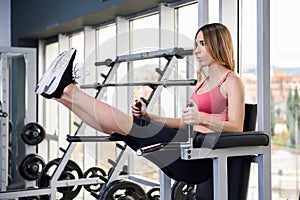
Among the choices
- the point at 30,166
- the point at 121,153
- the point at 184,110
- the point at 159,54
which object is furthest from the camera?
the point at 30,166

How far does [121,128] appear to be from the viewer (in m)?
1.95

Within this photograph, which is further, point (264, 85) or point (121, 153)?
point (121, 153)

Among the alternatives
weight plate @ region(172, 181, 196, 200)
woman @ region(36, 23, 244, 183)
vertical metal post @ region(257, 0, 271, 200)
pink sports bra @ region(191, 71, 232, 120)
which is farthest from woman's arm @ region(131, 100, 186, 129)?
weight plate @ region(172, 181, 196, 200)

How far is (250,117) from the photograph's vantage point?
7.17 ft

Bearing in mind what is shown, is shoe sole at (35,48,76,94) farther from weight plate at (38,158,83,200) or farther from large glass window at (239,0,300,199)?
weight plate at (38,158,83,200)

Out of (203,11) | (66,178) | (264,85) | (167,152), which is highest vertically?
(203,11)

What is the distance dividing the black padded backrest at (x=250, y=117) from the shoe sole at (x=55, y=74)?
814mm

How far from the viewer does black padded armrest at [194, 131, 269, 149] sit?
190cm

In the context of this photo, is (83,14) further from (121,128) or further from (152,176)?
(121,128)

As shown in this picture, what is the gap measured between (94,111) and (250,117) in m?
0.72

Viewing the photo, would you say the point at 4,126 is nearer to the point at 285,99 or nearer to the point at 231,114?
the point at 285,99

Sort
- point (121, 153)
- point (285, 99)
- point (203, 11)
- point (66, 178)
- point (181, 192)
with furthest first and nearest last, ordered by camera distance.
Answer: point (66, 178) → point (121, 153) → point (181, 192) → point (285, 99) → point (203, 11)

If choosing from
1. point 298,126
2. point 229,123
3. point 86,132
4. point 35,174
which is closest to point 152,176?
point 86,132

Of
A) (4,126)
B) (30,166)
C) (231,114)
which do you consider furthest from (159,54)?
(30,166)
